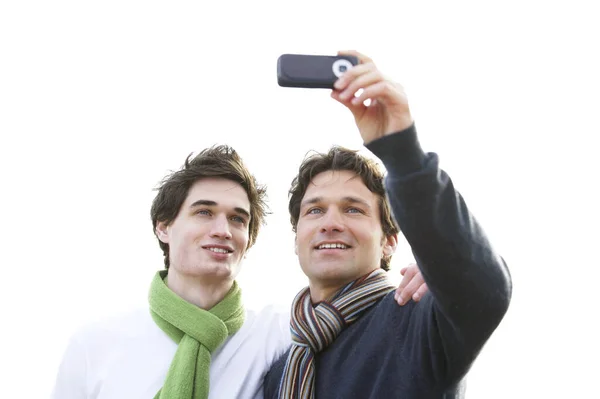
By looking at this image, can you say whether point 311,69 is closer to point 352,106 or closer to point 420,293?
point 352,106

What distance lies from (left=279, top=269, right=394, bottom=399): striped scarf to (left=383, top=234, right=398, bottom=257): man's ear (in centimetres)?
53

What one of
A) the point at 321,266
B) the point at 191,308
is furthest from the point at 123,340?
the point at 321,266

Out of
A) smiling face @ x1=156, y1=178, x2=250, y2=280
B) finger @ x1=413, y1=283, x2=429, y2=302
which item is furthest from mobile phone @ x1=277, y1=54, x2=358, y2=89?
smiling face @ x1=156, y1=178, x2=250, y2=280

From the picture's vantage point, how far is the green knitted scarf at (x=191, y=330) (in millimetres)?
3514

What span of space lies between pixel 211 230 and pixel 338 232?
1000mm

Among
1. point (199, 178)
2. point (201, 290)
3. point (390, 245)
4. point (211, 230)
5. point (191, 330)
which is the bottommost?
point (191, 330)

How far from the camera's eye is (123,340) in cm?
373

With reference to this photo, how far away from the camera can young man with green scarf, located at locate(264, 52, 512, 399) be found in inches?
77.1

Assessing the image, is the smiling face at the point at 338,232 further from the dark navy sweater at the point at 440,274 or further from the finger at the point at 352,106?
the finger at the point at 352,106

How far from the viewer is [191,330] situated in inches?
145

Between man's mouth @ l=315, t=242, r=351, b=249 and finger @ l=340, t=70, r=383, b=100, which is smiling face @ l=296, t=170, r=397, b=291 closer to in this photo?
man's mouth @ l=315, t=242, r=351, b=249

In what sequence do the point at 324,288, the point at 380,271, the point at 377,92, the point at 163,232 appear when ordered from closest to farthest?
1. the point at 377,92
2. the point at 380,271
3. the point at 324,288
4. the point at 163,232

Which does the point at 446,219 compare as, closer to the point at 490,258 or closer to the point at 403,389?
the point at 490,258

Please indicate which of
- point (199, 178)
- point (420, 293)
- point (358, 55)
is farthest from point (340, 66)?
point (199, 178)
